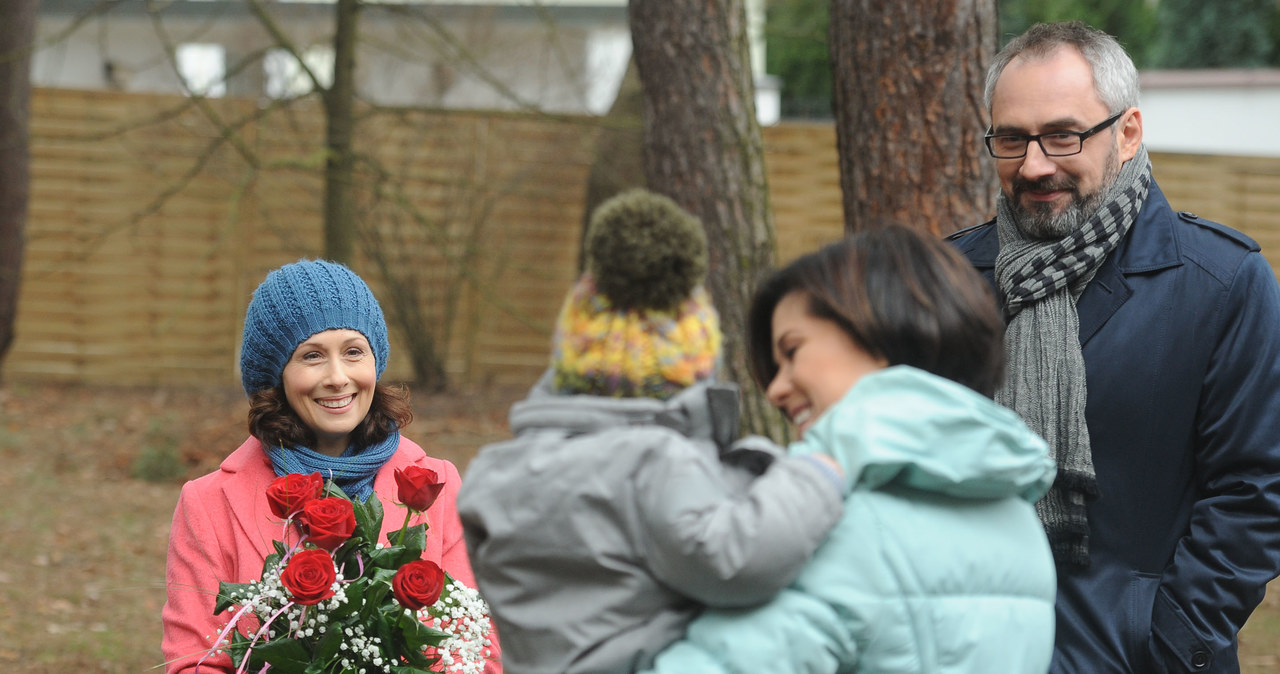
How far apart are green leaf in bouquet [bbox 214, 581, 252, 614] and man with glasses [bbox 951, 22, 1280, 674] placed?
60.5 inches

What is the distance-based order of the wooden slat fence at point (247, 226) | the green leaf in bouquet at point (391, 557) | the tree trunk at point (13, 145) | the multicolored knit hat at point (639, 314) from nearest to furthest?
the multicolored knit hat at point (639, 314) < the green leaf in bouquet at point (391, 557) < the tree trunk at point (13, 145) < the wooden slat fence at point (247, 226)

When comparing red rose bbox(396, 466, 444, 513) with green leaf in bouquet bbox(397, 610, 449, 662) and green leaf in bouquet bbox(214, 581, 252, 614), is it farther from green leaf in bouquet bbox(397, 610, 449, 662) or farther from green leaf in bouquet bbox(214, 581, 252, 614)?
green leaf in bouquet bbox(214, 581, 252, 614)

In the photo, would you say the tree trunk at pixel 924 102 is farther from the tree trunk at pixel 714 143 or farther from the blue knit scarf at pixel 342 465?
the blue knit scarf at pixel 342 465

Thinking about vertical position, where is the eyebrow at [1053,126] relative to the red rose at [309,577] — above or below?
above

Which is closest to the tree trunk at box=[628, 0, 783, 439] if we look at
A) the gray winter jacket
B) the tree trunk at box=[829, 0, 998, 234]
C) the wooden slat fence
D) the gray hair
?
the tree trunk at box=[829, 0, 998, 234]

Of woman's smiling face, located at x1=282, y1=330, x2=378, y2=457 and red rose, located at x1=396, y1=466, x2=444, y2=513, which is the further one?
woman's smiling face, located at x1=282, y1=330, x2=378, y2=457

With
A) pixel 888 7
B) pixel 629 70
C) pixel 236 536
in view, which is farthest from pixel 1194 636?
pixel 629 70

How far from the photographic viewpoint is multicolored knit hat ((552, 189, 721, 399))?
163 centimetres

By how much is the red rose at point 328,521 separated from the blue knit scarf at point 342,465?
39 centimetres

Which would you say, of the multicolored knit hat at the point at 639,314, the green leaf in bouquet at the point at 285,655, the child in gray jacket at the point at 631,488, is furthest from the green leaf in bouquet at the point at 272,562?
the multicolored knit hat at the point at 639,314

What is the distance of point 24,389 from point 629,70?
6.15 m

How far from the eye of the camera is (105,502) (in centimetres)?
820

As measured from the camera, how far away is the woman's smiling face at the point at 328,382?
9.22 ft

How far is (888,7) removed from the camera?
406cm
